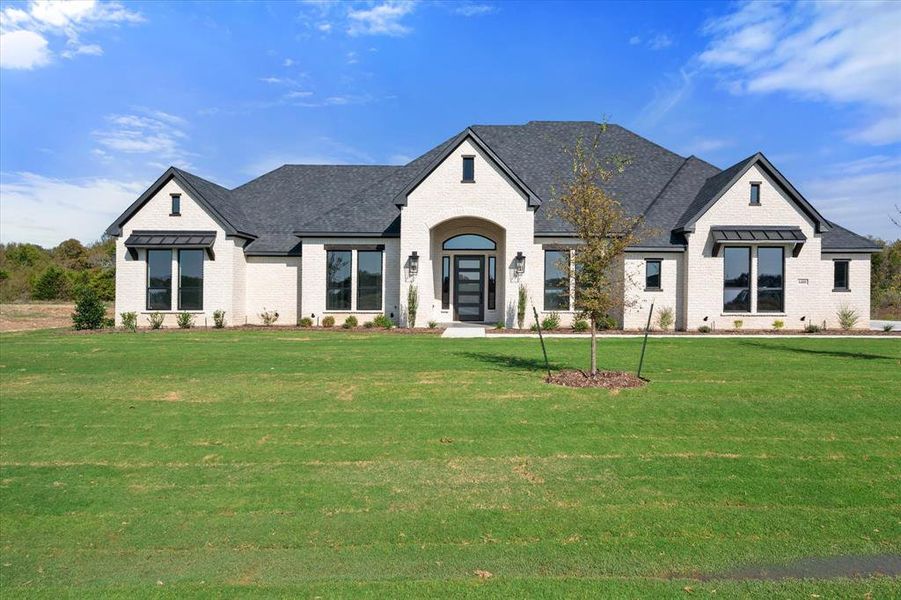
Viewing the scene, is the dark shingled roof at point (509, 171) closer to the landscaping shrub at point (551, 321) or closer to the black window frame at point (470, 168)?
the black window frame at point (470, 168)

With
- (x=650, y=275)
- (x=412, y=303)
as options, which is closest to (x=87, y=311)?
(x=412, y=303)

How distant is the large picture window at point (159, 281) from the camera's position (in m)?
24.1

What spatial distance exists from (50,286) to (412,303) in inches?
1330

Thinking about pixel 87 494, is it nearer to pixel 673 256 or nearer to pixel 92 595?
pixel 92 595

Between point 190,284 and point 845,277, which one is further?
point 845,277

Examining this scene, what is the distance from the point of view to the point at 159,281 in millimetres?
24156

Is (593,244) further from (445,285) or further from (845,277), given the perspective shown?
(845,277)

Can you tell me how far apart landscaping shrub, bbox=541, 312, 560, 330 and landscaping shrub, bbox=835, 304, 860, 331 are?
1216 centimetres

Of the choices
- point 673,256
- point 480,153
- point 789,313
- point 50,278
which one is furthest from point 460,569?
point 50,278

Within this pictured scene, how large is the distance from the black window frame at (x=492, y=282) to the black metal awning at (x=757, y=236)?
9322mm

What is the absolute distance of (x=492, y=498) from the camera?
228 inches

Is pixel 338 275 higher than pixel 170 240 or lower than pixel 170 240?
Answer: lower

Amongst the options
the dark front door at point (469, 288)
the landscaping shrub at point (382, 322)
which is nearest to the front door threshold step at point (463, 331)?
the dark front door at point (469, 288)

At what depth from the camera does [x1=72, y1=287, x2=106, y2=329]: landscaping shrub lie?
2223cm
